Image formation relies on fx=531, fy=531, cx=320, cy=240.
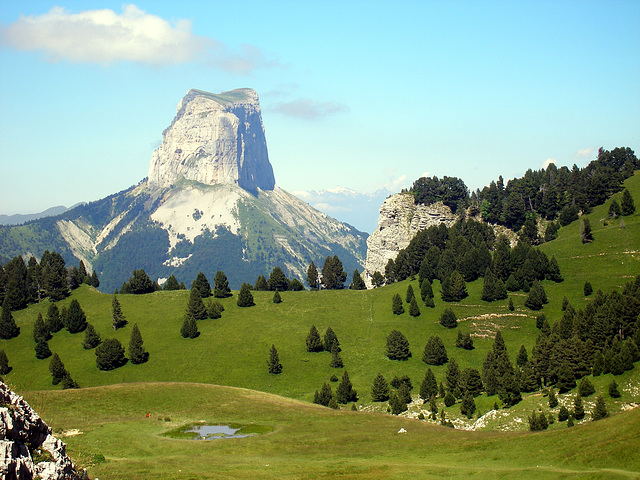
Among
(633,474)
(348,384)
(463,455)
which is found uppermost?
(633,474)

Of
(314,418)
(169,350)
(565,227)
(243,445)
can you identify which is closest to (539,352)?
(314,418)

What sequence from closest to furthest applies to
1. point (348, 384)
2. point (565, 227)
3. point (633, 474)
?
point (633, 474) < point (348, 384) < point (565, 227)

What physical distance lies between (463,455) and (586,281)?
10042cm

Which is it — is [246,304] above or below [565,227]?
below

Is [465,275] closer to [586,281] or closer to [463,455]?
[586,281]

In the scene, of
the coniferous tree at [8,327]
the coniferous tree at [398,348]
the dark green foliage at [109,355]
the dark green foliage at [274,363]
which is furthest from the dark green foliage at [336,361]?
the coniferous tree at [8,327]

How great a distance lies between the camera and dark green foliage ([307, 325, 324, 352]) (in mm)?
122938

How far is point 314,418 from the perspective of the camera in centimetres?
6397

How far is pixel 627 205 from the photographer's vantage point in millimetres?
156000

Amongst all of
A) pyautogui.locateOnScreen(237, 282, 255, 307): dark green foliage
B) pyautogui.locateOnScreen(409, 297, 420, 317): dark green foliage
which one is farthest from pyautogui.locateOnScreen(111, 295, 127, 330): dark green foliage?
pyautogui.locateOnScreen(409, 297, 420, 317): dark green foliage

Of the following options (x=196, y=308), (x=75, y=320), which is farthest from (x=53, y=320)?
(x=196, y=308)

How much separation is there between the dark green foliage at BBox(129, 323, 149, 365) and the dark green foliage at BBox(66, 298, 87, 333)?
21.1 m

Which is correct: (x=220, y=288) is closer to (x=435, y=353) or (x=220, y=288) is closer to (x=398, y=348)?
(x=398, y=348)

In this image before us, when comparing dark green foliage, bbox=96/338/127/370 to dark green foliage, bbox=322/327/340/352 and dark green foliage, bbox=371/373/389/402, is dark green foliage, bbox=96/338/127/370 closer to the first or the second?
dark green foliage, bbox=322/327/340/352
